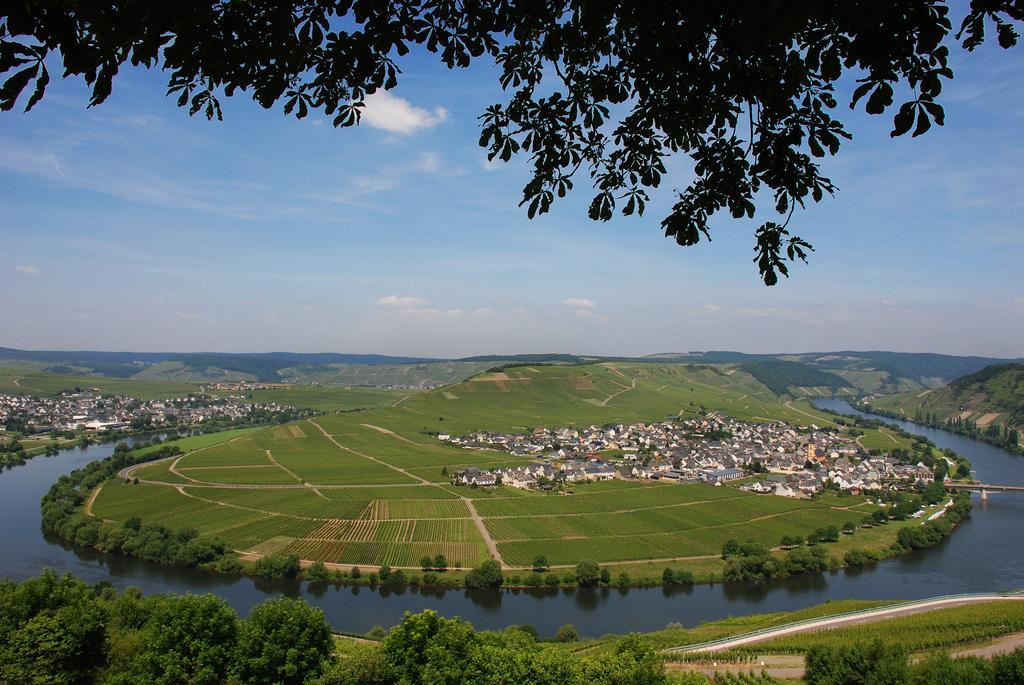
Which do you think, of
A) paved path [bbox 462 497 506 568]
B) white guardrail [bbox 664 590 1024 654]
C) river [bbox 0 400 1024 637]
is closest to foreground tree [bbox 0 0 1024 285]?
white guardrail [bbox 664 590 1024 654]

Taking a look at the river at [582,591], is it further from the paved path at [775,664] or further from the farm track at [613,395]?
the farm track at [613,395]

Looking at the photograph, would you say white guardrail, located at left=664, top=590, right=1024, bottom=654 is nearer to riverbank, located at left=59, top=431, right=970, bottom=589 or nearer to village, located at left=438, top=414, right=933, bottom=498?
riverbank, located at left=59, top=431, right=970, bottom=589

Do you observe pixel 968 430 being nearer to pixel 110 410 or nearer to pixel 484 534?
pixel 484 534

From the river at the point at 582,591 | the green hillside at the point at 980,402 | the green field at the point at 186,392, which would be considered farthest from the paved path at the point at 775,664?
the green field at the point at 186,392

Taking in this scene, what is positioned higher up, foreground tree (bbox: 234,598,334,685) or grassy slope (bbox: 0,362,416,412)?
foreground tree (bbox: 234,598,334,685)

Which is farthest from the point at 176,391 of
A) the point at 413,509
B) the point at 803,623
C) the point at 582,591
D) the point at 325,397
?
the point at 803,623

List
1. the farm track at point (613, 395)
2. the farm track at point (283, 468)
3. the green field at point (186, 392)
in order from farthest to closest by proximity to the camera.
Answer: the green field at point (186, 392)
the farm track at point (613, 395)
the farm track at point (283, 468)
